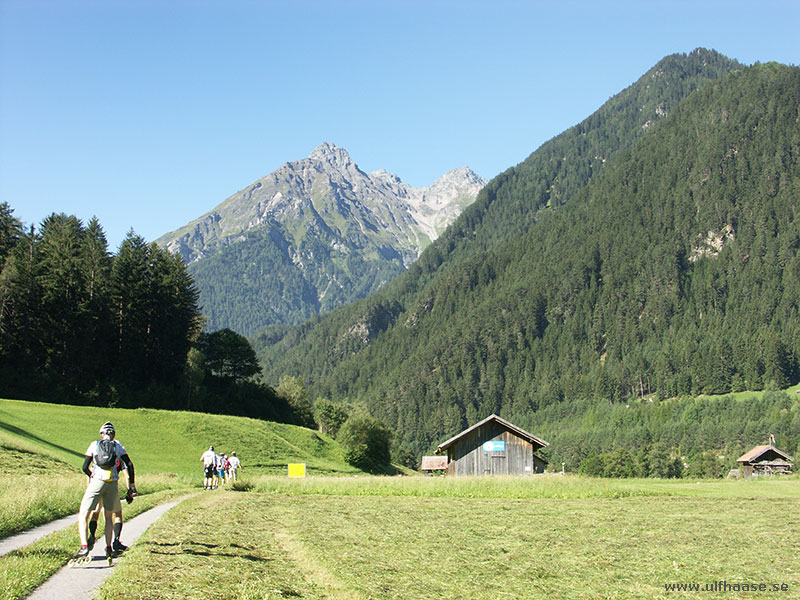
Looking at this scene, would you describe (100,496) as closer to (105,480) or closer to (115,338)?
(105,480)

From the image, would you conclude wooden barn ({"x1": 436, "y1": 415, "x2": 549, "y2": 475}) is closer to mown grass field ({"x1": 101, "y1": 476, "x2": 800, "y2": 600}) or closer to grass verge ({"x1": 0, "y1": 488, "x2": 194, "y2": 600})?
mown grass field ({"x1": 101, "y1": 476, "x2": 800, "y2": 600})

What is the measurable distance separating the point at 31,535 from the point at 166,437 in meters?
52.9

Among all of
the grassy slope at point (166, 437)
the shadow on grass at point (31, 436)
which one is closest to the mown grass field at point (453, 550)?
the shadow on grass at point (31, 436)

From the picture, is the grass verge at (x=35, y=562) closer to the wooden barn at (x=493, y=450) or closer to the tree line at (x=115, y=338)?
the wooden barn at (x=493, y=450)

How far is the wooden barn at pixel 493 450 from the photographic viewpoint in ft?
223

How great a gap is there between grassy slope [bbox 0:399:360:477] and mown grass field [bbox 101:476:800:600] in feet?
93.9

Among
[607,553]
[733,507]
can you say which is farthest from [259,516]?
[733,507]

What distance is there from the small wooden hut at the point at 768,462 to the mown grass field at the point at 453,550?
65.6 metres

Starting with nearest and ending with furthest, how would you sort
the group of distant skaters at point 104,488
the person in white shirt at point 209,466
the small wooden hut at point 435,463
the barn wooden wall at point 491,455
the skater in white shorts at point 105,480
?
1. the group of distant skaters at point 104,488
2. the skater in white shorts at point 105,480
3. the person in white shirt at point 209,466
4. the barn wooden wall at point 491,455
5. the small wooden hut at point 435,463

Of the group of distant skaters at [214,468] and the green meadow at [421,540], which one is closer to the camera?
the green meadow at [421,540]

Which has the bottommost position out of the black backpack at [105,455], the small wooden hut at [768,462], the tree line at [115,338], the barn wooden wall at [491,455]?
the small wooden hut at [768,462]

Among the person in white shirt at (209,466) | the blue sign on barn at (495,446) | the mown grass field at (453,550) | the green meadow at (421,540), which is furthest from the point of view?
the blue sign on barn at (495,446)

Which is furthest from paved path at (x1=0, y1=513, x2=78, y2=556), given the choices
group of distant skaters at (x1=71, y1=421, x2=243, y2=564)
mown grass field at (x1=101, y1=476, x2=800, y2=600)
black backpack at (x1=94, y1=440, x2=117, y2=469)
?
mown grass field at (x1=101, y1=476, x2=800, y2=600)

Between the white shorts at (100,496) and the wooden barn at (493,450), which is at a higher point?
the white shorts at (100,496)
